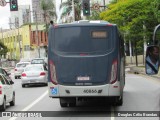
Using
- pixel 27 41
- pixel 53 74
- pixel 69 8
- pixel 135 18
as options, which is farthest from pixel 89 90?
pixel 27 41

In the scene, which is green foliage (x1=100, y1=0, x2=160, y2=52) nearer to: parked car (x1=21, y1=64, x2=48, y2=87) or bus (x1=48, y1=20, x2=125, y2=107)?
parked car (x1=21, y1=64, x2=48, y2=87)

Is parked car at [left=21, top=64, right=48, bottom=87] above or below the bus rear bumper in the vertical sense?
below

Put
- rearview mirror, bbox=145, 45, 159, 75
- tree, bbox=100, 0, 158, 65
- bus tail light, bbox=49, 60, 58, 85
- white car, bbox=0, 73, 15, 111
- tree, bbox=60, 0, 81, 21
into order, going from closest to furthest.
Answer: rearview mirror, bbox=145, 45, 159, 75 < bus tail light, bbox=49, 60, 58, 85 < white car, bbox=0, 73, 15, 111 < tree, bbox=100, 0, 158, 65 < tree, bbox=60, 0, 81, 21

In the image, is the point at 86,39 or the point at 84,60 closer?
the point at 84,60

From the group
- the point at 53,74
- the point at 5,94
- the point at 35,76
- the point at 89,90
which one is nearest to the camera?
the point at 89,90

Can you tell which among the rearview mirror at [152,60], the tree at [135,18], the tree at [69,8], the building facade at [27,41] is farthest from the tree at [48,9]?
the rearview mirror at [152,60]

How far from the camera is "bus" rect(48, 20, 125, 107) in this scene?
15359mm

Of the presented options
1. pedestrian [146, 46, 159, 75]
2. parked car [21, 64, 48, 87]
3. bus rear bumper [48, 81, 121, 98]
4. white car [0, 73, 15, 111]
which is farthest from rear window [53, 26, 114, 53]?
parked car [21, 64, 48, 87]

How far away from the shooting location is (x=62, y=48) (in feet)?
51.3

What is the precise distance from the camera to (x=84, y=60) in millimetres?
15391

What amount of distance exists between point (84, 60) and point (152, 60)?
31.6 feet

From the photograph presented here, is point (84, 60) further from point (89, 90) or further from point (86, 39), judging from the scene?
point (89, 90)

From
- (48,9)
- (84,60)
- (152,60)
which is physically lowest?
(48,9)

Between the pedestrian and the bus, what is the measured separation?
955 cm
